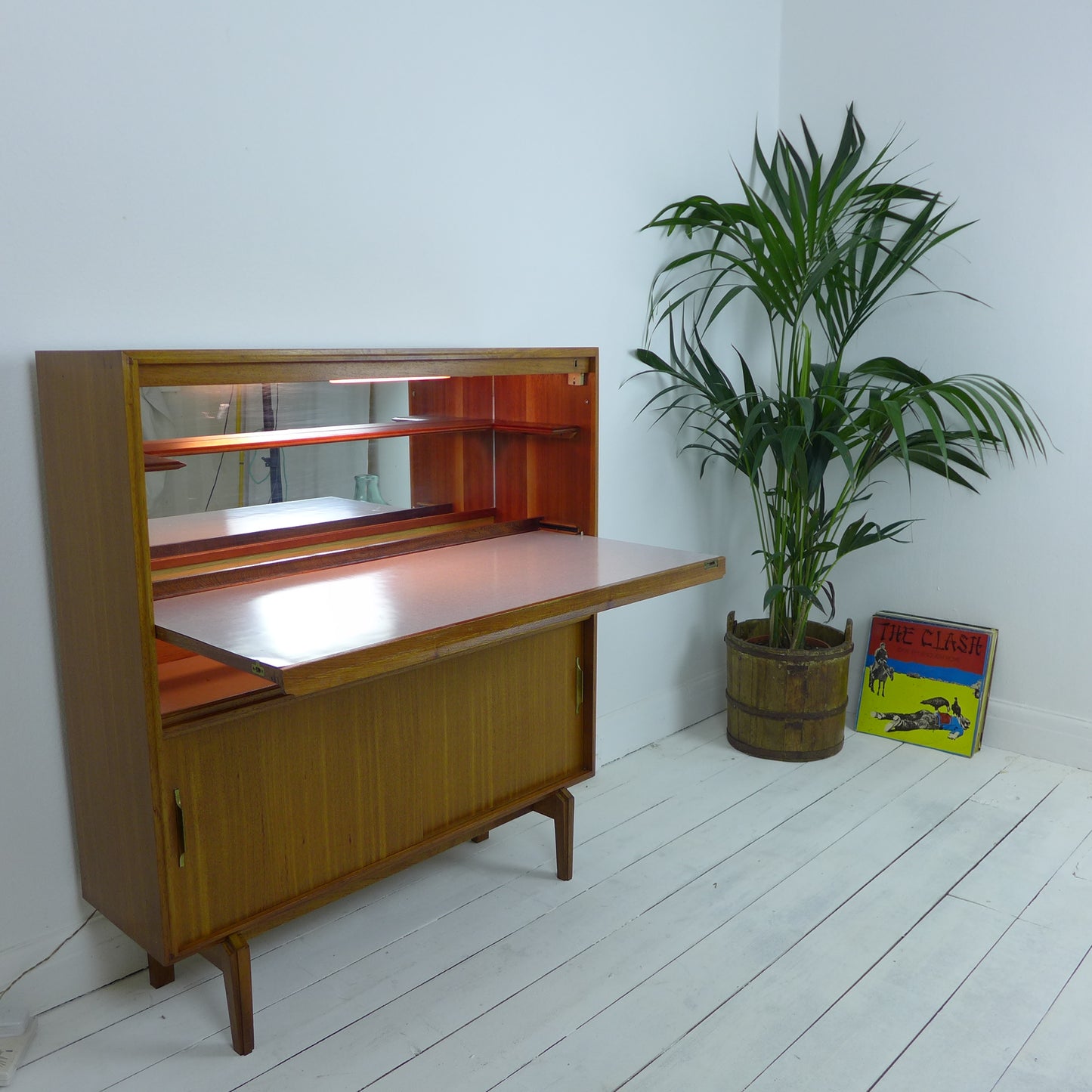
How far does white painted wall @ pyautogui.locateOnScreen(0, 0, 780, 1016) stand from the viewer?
6.72ft

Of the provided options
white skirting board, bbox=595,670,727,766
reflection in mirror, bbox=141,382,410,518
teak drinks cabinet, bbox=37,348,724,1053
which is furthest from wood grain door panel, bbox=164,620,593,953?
white skirting board, bbox=595,670,727,766

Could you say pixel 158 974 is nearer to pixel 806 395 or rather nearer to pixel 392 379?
pixel 392 379

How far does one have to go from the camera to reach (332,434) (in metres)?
2.45

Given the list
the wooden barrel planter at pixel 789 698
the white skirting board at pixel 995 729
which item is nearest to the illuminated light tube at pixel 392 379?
the white skirting board at pixel 995 729

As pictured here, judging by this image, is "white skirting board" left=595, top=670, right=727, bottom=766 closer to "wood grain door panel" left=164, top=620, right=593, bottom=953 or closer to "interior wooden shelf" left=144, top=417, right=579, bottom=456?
Answer: "wood grain door panel" left=164, top=620, right=593, bottom=953

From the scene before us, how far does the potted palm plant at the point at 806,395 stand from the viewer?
3299 mm

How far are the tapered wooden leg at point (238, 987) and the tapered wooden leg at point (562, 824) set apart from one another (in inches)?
34.4

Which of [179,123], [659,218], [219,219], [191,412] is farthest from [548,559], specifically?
[659,218]

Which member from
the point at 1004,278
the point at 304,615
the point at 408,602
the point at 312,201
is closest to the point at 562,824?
the point at 408,602

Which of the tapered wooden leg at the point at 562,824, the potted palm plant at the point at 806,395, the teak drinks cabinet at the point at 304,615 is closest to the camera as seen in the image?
the teak drinks cabinet at the point at 304,615

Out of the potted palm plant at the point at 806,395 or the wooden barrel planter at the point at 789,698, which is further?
the wooden barrel planter at the point at 789,698

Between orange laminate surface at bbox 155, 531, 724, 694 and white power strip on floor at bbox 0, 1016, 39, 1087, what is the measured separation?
88 cm

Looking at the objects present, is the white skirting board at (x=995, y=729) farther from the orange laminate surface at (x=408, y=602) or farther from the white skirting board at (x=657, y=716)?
the orange laminate surface at (x=408, y=602)

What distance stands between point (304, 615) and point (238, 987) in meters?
0.75
